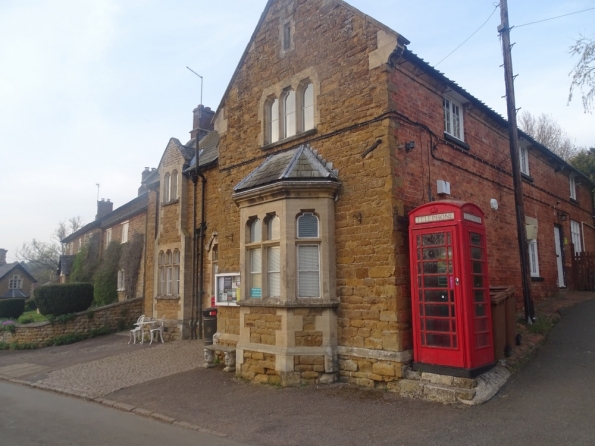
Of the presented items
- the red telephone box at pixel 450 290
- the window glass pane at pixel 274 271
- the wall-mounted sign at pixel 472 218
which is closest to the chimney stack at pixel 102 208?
the window glass pane at pixel 274 271

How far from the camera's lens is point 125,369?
1234cm

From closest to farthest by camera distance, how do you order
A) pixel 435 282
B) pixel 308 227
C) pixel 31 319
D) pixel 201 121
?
pixel 435 282, pixel 308 227, pixel 201 121, pixel 31 319

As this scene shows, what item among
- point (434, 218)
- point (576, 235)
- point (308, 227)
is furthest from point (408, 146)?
point (576, 235)

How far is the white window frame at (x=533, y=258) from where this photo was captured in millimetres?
15107

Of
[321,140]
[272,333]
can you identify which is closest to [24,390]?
[272,333]

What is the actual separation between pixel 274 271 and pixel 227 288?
8.16 ft

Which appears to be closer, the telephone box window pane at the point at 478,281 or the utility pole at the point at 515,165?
the telephone box window pane at the point at 478,281

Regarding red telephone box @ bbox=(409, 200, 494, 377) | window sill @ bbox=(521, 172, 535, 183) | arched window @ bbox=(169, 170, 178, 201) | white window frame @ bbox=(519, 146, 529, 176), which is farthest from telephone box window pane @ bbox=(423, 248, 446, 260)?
arched window @ bbox=(169, 170, 178, 201)

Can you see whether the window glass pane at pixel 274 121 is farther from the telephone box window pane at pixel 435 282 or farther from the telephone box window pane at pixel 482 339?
the telephone box window pane at pixel 482 339

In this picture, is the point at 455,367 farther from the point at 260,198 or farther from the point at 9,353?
the point at 9,353

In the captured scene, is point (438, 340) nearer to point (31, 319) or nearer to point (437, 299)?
point (437, 299)

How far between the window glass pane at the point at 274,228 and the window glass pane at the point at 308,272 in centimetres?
66

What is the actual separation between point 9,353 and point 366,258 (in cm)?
1572

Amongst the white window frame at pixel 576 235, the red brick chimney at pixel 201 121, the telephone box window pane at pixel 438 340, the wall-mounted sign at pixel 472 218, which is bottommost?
the telephone box window pane at pixel 438 340
